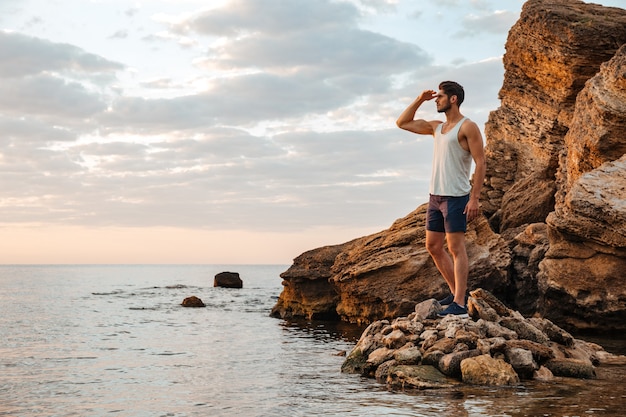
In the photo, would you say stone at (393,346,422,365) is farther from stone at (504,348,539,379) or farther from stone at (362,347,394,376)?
stone at (504,348,539,379)

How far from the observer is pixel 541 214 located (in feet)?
89.0

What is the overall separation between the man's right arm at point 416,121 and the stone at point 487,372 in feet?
12.7

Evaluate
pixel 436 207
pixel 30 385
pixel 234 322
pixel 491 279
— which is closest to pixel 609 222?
pixel 491 279

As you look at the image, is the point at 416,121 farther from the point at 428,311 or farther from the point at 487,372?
the point at 487,372

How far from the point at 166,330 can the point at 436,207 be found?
15.6 meters

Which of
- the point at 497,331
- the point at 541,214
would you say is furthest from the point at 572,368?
the point at 541,214

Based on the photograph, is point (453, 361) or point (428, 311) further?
point (428, 311)

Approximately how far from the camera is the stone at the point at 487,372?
387 inches

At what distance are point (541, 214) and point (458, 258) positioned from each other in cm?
1734

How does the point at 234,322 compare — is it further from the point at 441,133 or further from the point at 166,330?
the point at 441,133

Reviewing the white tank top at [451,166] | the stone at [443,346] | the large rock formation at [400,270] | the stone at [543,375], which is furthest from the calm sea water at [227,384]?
the white tank top at [451,166]

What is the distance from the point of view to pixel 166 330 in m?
24.4

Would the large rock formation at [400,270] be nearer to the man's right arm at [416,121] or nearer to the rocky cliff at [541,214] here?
the rocky cliff at [541,214]

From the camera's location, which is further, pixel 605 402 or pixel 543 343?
pixel 543 343
